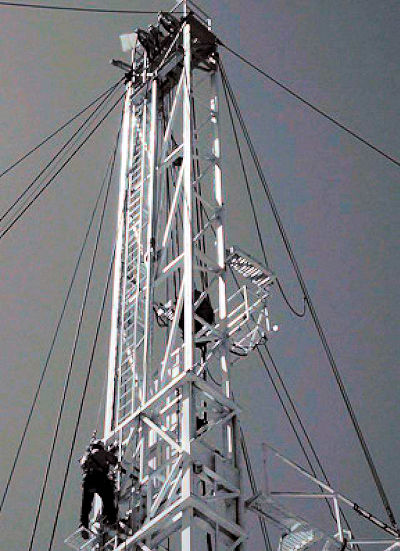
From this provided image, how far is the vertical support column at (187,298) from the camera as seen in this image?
42.2ft

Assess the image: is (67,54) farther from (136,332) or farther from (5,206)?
(136,332)

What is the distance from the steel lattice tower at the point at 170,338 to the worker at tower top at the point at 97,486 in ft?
0.84

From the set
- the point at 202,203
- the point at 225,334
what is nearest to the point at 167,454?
the point at 225,334


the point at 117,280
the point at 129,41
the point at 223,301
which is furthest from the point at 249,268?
the point at 129,41

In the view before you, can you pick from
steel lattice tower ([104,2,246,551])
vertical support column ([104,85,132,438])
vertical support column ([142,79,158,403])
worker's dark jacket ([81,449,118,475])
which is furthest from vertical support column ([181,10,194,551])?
vertical support column ([104,85,132,438])

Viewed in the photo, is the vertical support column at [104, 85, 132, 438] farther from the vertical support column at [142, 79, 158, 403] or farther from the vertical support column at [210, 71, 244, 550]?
the vertical support column at [210, 71, 244, 550]

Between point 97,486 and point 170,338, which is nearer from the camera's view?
point 97,486

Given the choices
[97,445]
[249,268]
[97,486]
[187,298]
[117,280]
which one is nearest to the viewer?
[97,486]

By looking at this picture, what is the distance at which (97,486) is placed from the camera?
46.6 ft

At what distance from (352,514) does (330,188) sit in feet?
34.8

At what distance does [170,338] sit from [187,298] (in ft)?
2.69

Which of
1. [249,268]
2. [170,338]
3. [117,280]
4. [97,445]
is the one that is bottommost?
[97,445]

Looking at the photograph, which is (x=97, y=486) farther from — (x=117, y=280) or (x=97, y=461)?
(x=117, y=280)

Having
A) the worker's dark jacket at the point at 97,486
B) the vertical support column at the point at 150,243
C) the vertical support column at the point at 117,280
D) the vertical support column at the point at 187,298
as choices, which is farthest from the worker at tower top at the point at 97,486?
the vertical support column at the point at 187,298
